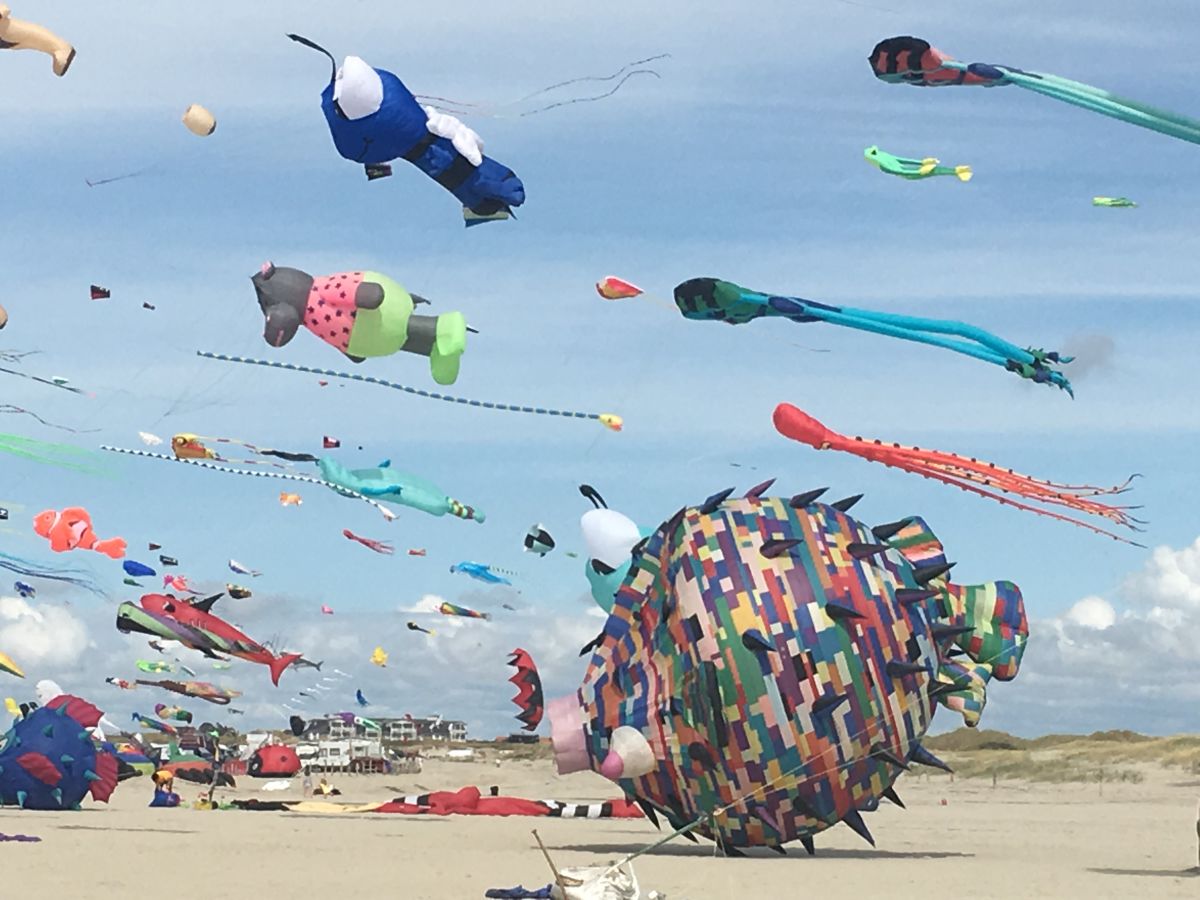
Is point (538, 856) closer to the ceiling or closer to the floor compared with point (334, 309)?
closer to the floor

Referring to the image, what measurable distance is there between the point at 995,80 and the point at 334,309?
31.1 ft

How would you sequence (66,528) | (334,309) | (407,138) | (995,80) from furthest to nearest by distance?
1. (66,528)
2. (334,309)
3. (407,138)
4. (995,80)

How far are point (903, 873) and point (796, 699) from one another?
239cm

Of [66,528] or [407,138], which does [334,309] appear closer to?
[407,138]

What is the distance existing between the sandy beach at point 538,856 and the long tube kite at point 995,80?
725 cm

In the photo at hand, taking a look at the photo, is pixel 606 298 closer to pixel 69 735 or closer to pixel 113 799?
pixel 69 735

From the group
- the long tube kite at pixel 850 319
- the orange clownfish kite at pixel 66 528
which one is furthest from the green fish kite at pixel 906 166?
the orange clownfish kite at pixel 66 528

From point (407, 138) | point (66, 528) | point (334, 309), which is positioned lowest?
point (66, 528)

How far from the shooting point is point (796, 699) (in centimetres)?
1788

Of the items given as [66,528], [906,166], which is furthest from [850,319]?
[66,528]

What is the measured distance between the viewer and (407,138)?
21.2 meters

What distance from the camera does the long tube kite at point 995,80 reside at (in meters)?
13.5

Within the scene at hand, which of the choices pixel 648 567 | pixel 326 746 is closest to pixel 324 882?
pixel 648 567

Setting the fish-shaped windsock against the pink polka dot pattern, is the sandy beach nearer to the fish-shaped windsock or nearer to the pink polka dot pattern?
the pink polka dot pattern
